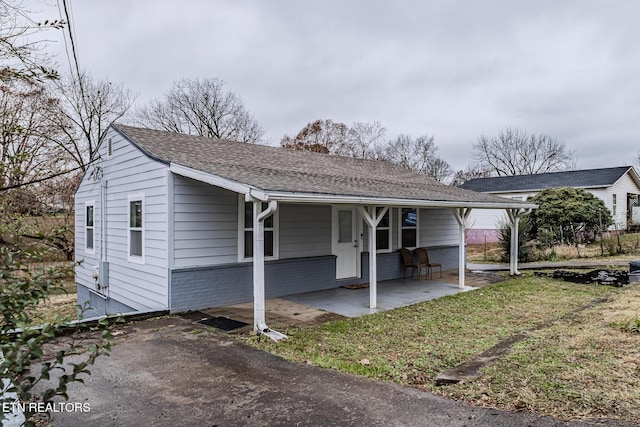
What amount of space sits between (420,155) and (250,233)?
31421mm

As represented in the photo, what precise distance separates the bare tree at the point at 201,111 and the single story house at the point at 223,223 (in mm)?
16690

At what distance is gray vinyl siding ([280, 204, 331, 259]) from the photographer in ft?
29.2

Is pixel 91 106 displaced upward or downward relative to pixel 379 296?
upward

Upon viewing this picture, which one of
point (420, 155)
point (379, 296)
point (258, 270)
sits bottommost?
point (379, 296)

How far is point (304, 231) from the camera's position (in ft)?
30.5

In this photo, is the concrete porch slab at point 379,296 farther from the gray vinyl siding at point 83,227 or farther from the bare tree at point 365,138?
the bare tree at point 365,138

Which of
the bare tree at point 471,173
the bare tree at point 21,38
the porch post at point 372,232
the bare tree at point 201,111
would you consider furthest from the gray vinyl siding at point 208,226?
the bare tree at point 471,173

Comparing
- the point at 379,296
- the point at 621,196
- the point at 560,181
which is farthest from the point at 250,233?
the point at 621,196

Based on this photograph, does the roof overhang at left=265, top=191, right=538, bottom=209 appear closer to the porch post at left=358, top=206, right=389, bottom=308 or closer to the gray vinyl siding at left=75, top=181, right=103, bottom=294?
the porch post at left=358, top=206, right=389, bottom=308

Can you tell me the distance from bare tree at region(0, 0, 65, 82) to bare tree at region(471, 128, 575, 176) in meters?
40.9

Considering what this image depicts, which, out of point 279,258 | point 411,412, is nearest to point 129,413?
point 411,412

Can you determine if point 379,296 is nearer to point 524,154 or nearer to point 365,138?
point 365,138

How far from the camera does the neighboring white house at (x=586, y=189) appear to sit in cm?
2320

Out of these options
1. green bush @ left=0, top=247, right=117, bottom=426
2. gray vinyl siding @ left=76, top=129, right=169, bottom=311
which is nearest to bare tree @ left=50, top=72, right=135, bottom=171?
gray vinyl siding @ left=76, top=129, right=169, bottom=311
